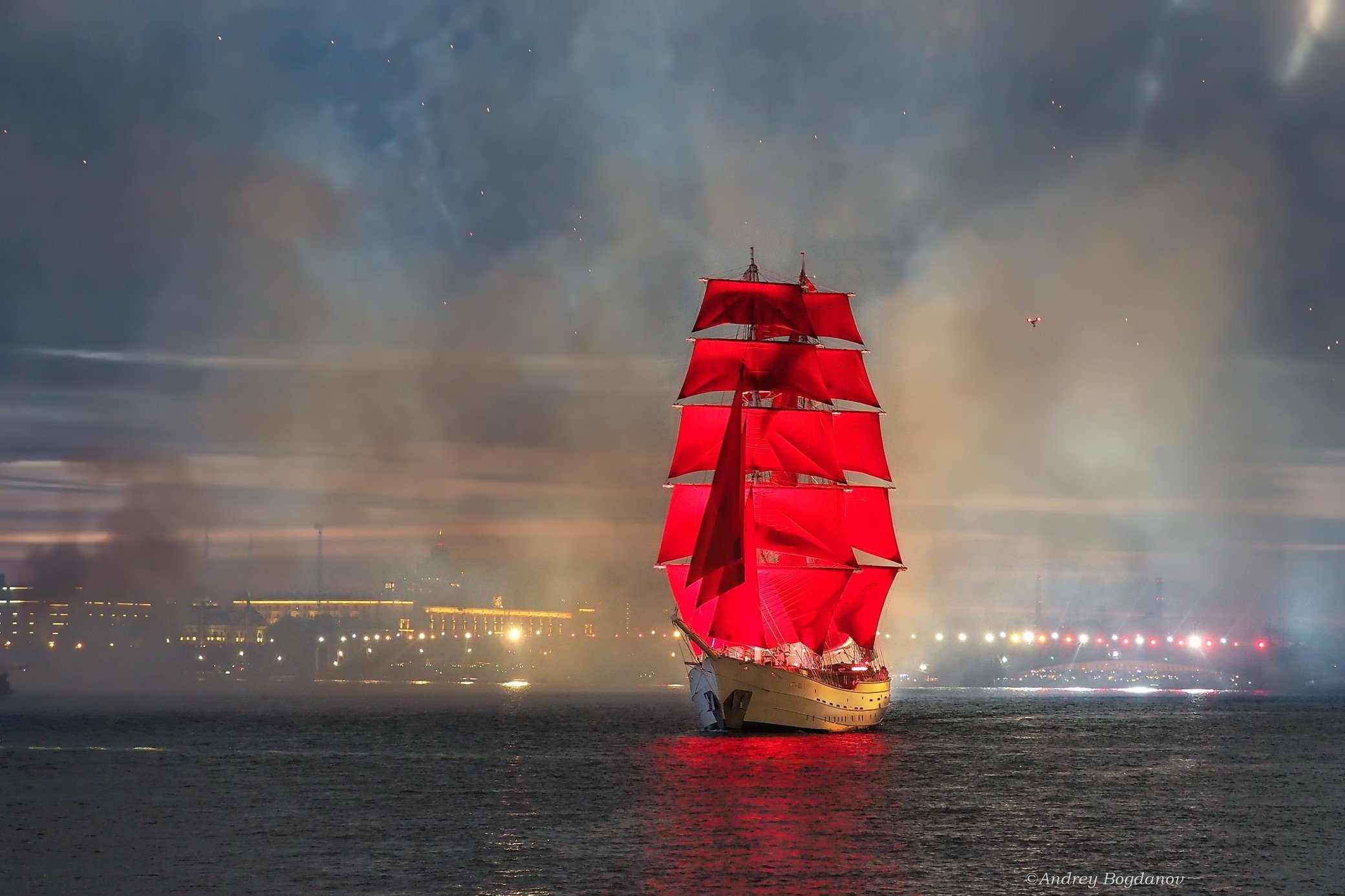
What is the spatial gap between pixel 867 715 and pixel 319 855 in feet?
235

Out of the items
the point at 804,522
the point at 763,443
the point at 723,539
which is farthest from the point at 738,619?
the point at 763,443

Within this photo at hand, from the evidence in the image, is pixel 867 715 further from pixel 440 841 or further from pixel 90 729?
pixel 90 729

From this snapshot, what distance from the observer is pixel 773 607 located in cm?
11181

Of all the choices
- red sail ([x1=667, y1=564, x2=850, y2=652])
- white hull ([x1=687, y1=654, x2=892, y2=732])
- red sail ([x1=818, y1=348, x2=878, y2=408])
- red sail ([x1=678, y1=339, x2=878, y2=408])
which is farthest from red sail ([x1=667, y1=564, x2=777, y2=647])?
red sail ([x1=818, y1=348, x2=878, y2=408])

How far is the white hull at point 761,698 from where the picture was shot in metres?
103

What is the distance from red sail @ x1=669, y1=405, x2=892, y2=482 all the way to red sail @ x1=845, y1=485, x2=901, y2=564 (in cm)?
849

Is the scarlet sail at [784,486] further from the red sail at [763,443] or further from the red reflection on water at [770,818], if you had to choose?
the red reflection on water at [770,818]

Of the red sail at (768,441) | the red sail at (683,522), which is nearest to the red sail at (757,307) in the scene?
the red sail at (768,441)

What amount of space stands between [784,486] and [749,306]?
52.6 feet

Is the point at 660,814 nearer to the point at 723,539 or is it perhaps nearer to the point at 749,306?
the point at 723,539

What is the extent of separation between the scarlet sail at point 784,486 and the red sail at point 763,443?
0.29 ft

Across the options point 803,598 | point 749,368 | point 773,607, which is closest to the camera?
point 773,607

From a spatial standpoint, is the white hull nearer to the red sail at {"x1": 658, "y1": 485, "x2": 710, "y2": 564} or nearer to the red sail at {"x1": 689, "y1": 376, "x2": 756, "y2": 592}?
the red sail at {"x1": 689, "y1": 376, "x2": 756, "y2": 592}

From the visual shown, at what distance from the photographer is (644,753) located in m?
103
